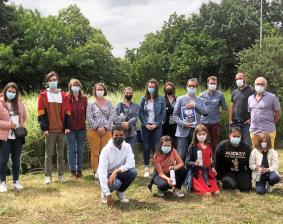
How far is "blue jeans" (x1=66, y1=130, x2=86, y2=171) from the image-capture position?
7492 mm

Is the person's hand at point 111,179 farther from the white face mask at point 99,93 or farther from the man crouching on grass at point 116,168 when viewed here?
the white face mask at point 99,93

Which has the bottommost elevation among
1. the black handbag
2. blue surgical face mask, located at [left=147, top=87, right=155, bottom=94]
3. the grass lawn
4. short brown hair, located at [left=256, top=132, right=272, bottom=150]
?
the grass lawn

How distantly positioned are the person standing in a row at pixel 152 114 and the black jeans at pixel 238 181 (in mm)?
1462

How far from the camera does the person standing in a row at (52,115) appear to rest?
278 inches

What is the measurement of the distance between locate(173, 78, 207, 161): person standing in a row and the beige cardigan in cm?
107

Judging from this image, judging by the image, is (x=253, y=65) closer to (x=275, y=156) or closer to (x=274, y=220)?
(x=275, y=156)

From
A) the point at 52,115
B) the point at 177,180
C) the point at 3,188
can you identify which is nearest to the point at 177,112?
the point at 177,180

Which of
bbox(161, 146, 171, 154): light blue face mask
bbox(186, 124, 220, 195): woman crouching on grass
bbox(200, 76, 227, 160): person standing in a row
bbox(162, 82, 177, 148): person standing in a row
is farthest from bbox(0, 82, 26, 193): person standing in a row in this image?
bbox(200, 76, 227, 160): person standing in a row

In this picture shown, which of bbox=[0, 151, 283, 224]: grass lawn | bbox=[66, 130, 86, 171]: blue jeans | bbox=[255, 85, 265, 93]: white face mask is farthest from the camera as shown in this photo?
bbox=[66, 130, 86, 171]: blue jeans

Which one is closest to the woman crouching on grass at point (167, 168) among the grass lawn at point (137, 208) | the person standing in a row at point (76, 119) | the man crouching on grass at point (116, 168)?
the grass lawn at point (137, 208)

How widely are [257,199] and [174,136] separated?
86.1 inches

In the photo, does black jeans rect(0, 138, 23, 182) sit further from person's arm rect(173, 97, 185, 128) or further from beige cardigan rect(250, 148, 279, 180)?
beige cardigan rect(250, 148, 279, 180)

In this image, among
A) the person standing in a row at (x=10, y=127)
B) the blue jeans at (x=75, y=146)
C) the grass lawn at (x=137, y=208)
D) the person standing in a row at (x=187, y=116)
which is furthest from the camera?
the blue jeans at (x=75, y=146)

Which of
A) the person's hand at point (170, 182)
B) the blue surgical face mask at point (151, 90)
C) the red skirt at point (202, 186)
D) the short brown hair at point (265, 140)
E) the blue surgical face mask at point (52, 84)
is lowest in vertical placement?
the red skirt at point (202, 186)
